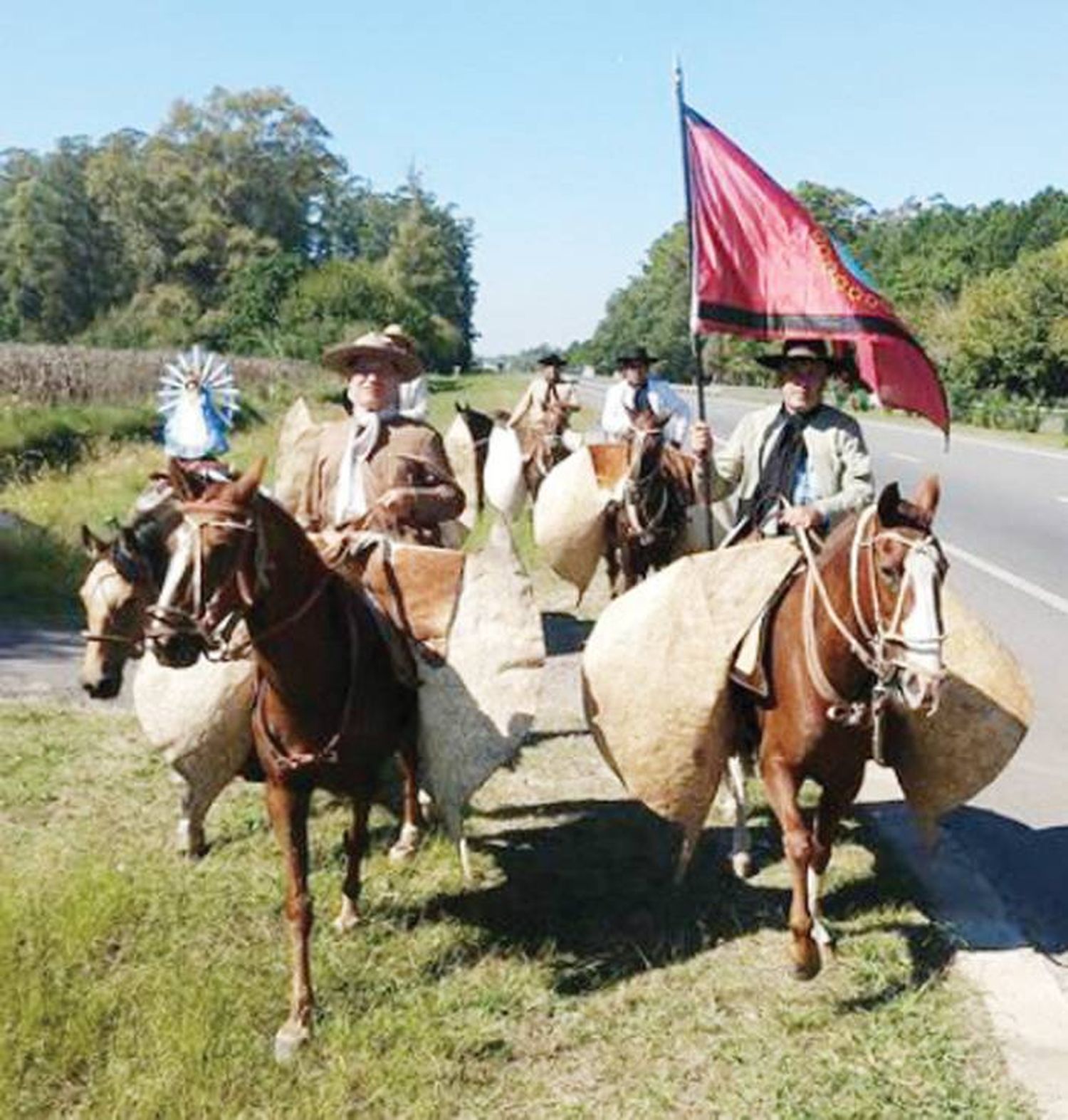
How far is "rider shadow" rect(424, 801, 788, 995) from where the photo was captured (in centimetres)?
482

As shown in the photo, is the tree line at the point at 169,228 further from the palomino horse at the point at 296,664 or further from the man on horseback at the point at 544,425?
the palomino horse at the point at 296,664

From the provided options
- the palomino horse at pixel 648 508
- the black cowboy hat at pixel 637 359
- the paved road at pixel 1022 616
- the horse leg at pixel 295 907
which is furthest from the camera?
the black cowboy hat at pixel 637 359

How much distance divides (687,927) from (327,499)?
8.31 ft

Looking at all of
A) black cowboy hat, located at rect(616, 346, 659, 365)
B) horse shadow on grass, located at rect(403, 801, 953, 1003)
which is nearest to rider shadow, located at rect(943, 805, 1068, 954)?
horse shadow on grass, located at rect(403, 801, 953, 1003)

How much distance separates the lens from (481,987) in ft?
14.9

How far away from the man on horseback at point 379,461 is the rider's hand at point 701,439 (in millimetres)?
1125

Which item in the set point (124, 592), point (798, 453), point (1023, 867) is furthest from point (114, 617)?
point (1023, 867)

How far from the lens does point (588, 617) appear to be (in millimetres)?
11000

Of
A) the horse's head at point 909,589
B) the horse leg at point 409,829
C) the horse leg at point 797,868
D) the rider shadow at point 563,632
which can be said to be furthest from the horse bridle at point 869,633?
the rider shadow at point 563,632

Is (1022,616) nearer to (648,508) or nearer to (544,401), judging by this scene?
(648,508)

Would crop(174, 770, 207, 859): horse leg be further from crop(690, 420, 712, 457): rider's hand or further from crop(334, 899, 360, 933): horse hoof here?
crop(690, 420, 712, 457): rider's hand

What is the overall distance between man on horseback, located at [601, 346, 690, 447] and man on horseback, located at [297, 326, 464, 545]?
4.67 meters

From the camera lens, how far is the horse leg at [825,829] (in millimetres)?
4672

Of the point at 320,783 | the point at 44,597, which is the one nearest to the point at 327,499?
the point at 320,783
